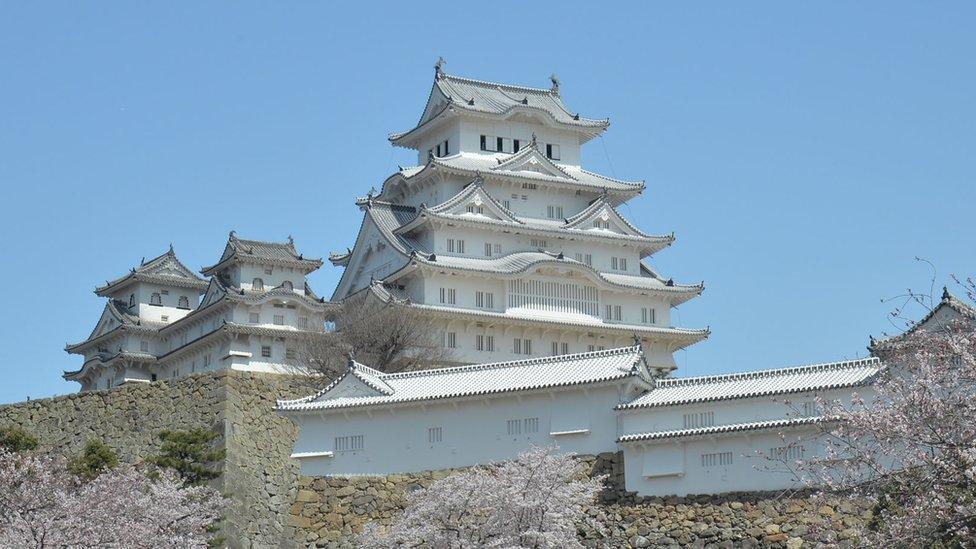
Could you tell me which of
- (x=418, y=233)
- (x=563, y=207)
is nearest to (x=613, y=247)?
(x=563, y=207)

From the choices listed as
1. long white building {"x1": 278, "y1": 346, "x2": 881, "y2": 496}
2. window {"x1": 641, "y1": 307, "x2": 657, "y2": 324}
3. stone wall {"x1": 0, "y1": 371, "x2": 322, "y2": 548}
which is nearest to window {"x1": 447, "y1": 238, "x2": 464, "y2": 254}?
window {"x1": 641, "y1": 307, "x2": 657, "y2": 324}

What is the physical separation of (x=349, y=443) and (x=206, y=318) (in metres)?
24.0

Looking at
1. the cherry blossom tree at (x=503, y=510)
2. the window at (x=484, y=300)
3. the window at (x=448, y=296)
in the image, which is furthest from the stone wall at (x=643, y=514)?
the window at (x=484, y=300)

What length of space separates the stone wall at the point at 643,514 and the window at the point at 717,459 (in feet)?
2.31

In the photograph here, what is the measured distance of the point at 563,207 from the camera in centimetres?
5881

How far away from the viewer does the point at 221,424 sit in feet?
140

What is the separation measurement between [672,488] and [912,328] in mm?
14829

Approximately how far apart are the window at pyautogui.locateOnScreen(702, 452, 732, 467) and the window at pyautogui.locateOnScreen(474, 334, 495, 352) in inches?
823

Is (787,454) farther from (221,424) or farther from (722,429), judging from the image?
(221,424)

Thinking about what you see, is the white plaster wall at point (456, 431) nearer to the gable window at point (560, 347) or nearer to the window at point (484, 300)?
the window at point (484, 300)

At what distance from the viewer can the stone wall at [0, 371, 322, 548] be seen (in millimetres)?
40375

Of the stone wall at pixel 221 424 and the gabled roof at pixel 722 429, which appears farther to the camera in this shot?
the stone wall at pixel 221 424

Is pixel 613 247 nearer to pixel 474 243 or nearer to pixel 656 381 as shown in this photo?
pixel 474 243

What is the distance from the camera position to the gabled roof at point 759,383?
32688 millimetres
